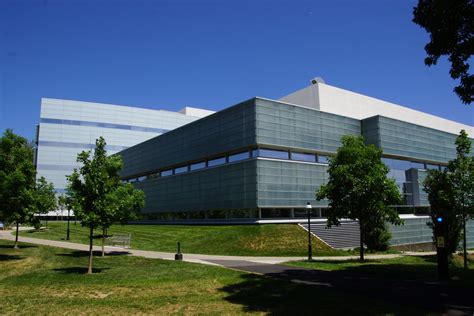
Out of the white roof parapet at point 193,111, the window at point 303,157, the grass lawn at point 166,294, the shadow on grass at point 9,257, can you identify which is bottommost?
the shadow on grass at point 9,257

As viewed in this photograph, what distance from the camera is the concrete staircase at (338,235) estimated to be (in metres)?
34.2

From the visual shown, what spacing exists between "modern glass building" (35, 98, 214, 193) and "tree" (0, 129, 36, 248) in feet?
219

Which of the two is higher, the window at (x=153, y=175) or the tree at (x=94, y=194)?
the window at (x=153, y=175)

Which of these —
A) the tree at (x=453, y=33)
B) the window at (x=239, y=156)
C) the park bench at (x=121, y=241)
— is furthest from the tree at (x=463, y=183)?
the park bench at (x=121, y=241)

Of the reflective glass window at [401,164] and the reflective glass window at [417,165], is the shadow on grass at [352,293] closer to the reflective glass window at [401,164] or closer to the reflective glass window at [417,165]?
the reflective glass window at [401,164]

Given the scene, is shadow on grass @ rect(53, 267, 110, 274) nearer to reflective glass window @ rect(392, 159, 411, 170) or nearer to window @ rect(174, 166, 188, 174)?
window @ rect(174, 166, 188, 174)

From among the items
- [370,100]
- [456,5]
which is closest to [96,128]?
[370,100]

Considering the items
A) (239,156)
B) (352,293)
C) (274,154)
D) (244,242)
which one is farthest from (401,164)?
(352,293)

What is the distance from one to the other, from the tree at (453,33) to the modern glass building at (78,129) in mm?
86252

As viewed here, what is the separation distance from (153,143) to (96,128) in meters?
39.5

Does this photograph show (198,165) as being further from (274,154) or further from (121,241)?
(121,241)

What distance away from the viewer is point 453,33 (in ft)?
40.2

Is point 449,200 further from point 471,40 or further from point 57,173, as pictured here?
point 57,173

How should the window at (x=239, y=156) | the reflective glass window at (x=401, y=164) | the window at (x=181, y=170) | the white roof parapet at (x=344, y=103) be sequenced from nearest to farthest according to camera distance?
the window at (x=239, y=156) → the reflective glass window at (x=401, y=164) → the white roof parapet at (x=344, y=103) → the window at (x=181, y=170)
